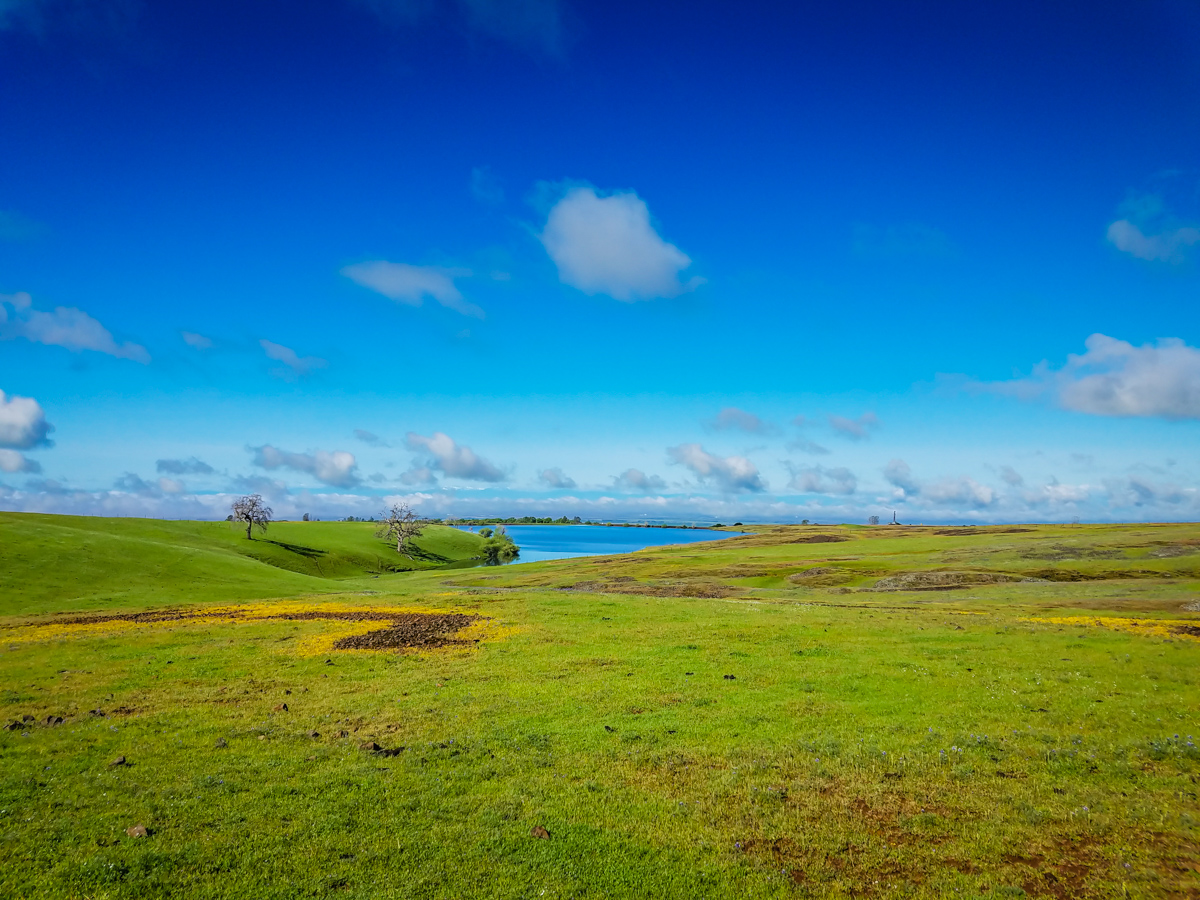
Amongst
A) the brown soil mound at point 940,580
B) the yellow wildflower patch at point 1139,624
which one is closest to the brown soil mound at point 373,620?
the yellow wildflower patch at point 1139,624

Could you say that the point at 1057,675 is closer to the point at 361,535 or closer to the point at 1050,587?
the point at 1050,587

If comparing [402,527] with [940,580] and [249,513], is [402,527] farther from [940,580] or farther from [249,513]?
[940,580]

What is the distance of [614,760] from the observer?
1484 centimetres

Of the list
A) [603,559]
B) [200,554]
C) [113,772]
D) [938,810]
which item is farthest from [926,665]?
[603,559]

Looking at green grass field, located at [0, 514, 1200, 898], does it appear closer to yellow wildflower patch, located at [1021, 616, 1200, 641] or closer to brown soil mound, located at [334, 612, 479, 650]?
yellow wildflower patch, located at [1021, 616, 1200, 641]

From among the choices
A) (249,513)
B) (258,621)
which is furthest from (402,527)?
(258,621)

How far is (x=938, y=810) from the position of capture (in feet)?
40.8

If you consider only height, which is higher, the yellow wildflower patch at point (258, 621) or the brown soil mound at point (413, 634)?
the brown soil mound at point (413, 634)

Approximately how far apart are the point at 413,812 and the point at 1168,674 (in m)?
27.5

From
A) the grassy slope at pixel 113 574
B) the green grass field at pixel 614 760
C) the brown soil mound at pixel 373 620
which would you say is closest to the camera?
the green grass field at pixel 614 760

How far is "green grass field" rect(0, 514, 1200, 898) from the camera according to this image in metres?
10.2

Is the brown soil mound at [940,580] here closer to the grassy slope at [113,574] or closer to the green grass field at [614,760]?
the green grass field at [614,760]

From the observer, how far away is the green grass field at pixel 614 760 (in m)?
10.2

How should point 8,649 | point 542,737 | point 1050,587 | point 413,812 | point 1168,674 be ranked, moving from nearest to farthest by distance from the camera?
point 413,812 → point 542,737 → point 1168,674 → point 8,649 → point 1050,587
